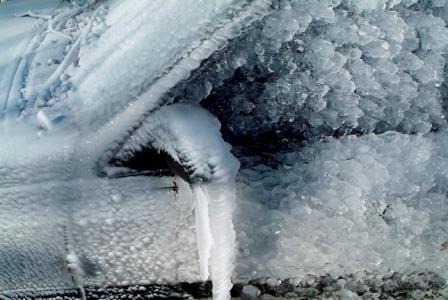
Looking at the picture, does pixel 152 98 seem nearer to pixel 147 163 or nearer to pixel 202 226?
pixel 147 163

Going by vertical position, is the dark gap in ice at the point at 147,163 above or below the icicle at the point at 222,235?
above

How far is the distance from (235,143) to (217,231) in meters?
0.21

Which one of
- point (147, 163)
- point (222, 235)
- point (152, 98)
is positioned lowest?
point (222, 235)

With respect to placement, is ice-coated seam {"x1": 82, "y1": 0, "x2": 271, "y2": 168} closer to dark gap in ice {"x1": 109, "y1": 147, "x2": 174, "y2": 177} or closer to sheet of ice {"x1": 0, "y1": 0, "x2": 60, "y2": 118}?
dark gap in ice {"x1": 109, "y1": 147, "x2": 174, "y2": 177}

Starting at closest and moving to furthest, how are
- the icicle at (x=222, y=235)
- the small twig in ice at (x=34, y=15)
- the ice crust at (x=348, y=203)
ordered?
the icicle at (x=222, y=235) < the ice crust at (x=348, y=203) < the small twig in ice at (x=34, y=15)

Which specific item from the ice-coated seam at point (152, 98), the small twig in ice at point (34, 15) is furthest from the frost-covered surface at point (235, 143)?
the small twig in ice at point (34, 15)

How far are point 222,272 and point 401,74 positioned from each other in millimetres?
654

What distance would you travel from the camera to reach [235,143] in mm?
1345

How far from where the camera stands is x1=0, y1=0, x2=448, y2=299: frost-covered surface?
4.28 ft

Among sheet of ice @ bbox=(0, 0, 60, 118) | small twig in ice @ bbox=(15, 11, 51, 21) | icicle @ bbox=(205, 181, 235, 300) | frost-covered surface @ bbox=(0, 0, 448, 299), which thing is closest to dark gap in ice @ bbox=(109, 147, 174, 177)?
frost-covered surface @ bbox=(0, 0, 448, 299)

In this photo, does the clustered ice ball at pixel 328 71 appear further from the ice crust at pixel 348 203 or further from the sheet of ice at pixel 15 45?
the sheet of ice at pixel 15 45

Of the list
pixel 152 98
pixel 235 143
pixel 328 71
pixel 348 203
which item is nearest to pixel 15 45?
pixel 152 98

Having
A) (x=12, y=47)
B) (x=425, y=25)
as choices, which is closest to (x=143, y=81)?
(x=12, y=47)

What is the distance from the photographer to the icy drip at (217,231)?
1.26 m
